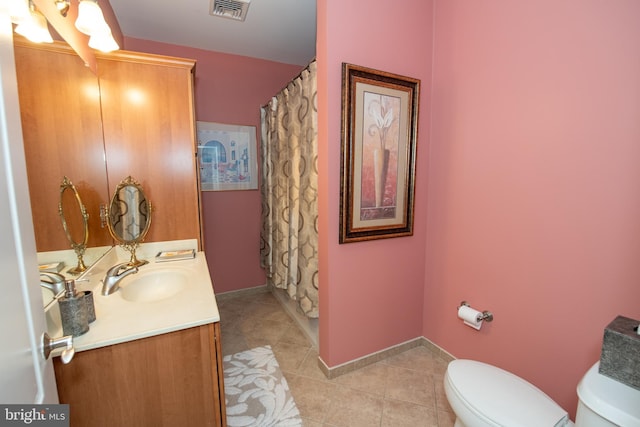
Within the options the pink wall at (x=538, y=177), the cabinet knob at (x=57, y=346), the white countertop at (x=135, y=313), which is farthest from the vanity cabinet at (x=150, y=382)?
the pink wall at (x=538, y=177)

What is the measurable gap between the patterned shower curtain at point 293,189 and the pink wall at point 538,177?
0.89 meters

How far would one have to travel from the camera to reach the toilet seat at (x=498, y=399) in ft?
3.38

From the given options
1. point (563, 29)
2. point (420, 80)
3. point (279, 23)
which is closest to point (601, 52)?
point (563, 29)

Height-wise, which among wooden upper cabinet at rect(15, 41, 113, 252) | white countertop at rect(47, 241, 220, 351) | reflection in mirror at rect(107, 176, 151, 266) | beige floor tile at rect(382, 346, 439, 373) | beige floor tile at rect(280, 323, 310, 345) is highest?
wooden upper cabinet at rect(15, 41, 113, 252)

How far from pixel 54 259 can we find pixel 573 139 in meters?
2.26

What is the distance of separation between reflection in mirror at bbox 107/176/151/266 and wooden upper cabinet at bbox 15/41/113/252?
8cm

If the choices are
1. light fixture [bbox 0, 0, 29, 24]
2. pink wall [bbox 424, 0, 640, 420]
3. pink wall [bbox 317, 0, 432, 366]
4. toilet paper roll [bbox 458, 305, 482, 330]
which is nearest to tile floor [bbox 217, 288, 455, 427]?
pink wall [bbox 317, 0, 432, 366]

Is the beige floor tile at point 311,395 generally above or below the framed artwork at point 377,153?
below

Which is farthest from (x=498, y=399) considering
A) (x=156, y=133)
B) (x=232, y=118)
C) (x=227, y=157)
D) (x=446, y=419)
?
(x=232, y=118)

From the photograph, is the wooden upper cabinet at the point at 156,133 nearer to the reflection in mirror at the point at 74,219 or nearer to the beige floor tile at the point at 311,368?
the reflection in mirror at the point at 74,219

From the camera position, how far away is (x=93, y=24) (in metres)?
1.22

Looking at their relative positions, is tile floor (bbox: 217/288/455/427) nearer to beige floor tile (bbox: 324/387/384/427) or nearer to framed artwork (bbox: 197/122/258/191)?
beige floor tile (bbox: 324/387/384/427)

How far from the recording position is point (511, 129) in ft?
4.93

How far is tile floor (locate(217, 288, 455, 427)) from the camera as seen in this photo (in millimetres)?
1537
